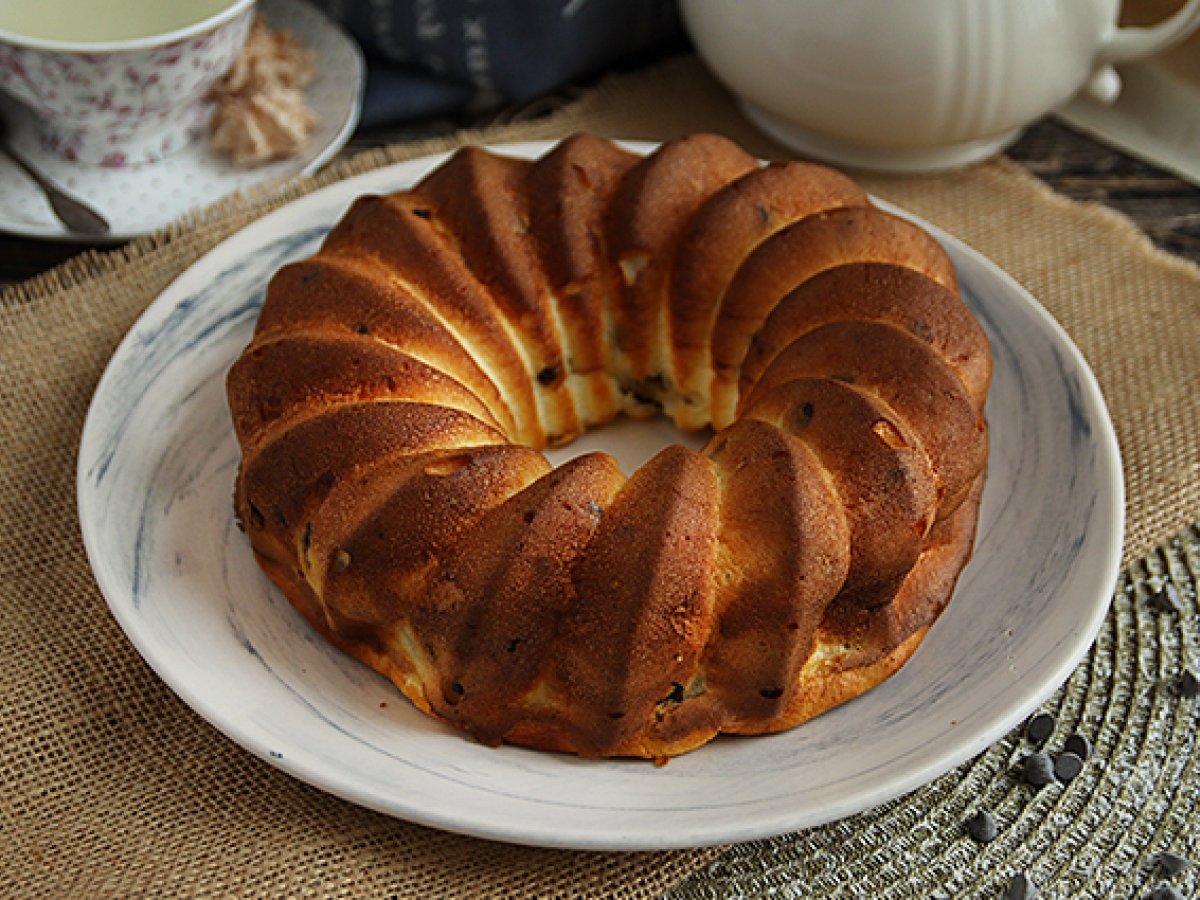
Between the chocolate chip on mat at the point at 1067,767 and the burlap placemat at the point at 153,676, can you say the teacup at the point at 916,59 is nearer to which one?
the burlap placemat at the point at 153,676

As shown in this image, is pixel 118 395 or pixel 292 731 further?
pixel 118 395

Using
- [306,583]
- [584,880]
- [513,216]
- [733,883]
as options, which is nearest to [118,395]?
[306,583]

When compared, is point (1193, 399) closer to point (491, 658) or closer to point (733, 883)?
point (733, 883)

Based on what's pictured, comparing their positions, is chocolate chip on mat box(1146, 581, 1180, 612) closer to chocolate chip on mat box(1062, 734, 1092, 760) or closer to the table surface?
chocolate chip on mat box(1062, 734, 1092, 760)

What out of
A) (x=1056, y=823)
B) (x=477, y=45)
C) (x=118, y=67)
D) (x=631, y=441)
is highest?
(x=118, y=67)

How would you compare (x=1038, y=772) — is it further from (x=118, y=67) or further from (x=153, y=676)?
(x=118, y=67)

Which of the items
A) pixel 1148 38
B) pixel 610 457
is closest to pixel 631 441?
pixel 610 457

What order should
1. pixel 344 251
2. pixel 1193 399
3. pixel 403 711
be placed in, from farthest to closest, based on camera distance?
1. pixel 1193 399
2. pixel 344 251
3. pixel 403 711
